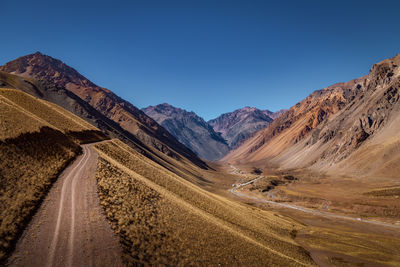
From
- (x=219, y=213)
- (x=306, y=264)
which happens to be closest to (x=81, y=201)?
(x=219, y=213)

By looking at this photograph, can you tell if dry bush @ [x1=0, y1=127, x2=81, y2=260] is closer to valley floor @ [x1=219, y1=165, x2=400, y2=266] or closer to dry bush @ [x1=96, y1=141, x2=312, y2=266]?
dry bush @ [x1=96, y1=141, x2=312, y2=266]

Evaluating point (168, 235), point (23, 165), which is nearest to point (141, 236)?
point (168, 235)

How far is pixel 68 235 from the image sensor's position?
16750mm

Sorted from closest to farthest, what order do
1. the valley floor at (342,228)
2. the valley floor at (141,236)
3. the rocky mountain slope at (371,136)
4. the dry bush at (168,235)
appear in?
the valley floor at (141,236) → the dry bush at (168,235) → the valley floor at (342,228) → the rocky mountain slope at (371,136)

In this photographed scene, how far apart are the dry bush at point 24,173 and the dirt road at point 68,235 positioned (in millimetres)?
817

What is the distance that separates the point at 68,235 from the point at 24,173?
34.7 ft

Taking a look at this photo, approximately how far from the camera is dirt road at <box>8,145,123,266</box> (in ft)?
47.8

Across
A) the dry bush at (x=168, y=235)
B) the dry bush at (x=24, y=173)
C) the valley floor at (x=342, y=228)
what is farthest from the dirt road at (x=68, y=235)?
the valley floor at (x=342, y=228)

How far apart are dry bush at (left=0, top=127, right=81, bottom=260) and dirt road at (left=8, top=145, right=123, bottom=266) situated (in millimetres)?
817

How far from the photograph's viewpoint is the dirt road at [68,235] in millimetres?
14570

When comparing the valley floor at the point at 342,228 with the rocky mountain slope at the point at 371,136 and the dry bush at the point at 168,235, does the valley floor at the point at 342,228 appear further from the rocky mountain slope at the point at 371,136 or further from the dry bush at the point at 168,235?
the rocky mountain slope at the point at 371,136

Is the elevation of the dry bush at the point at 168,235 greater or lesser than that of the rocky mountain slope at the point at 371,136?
lesser

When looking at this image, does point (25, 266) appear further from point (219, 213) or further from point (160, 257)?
point (219, 213)

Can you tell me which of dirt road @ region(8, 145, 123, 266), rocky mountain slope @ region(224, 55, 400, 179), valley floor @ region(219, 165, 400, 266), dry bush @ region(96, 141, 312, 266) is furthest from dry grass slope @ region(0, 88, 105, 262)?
rocky mountain slope @ region(224, 55, 400, 179)
